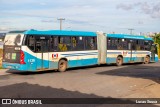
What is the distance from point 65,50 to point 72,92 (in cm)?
933

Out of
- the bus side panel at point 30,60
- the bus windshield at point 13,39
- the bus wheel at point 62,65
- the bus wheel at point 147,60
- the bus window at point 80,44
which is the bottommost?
the bus wheel at point 147,60

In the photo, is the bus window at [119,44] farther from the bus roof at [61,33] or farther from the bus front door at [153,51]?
the bus front door at [153,51]

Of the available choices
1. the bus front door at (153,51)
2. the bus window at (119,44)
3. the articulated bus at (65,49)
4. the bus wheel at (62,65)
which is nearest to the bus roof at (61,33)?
the articulated bus at (65,49)

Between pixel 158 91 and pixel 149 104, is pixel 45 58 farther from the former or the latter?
pixel 149 104

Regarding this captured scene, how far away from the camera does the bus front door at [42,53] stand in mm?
19492

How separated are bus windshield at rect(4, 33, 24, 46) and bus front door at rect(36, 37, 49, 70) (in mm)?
1102

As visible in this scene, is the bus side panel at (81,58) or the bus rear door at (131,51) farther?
the bus rear door at (131,51)

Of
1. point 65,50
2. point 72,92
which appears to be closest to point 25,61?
point 65,50

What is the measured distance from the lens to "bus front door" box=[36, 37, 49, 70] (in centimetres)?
1949

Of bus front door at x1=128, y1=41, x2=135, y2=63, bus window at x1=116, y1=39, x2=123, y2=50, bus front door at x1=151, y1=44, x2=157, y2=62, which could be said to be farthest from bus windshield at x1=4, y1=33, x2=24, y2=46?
bus front door at x1=151, y1=44, x2=157, y2=62

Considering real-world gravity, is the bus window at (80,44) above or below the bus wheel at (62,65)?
above

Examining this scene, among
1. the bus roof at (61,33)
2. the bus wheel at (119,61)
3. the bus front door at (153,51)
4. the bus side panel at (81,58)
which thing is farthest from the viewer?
the bus front door at (153,51)

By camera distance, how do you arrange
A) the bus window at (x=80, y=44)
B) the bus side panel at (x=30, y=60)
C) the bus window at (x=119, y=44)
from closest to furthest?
the bus side panel at (x=30, y=60)
the bus window at (x=80, y=44)
the bus window at (x=119, y=44)

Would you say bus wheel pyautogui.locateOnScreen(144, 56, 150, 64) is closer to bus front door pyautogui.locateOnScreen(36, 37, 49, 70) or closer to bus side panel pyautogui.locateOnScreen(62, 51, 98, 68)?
bus side panel pyautogui.locateOnScreen(62, 51, 98, 68)
